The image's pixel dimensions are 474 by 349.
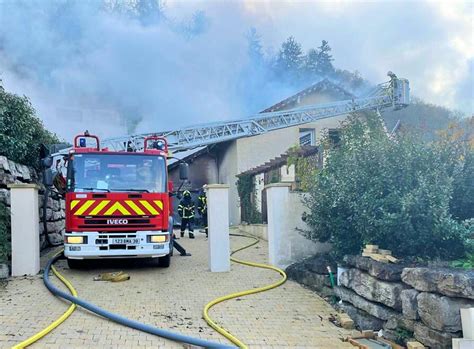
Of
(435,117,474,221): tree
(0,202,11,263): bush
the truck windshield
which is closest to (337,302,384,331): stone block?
(435,117,474,221): tree

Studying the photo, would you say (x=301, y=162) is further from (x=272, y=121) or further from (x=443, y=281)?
(x=272, y=121)

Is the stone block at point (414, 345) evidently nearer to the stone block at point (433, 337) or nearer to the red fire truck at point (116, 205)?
the stone block at point (433, 337)

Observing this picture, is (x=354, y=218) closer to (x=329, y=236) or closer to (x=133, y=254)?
(x=329, y=236)

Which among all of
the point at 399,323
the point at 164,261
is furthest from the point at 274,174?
the point at 399,323

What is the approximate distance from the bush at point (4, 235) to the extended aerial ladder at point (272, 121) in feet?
25.0

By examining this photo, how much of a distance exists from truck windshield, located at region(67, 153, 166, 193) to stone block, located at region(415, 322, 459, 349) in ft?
16.3

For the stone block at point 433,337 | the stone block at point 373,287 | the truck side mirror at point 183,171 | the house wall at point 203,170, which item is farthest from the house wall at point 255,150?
the stone block at point 433,337

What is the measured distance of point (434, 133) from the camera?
711 centimetres

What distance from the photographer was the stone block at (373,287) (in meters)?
4.84

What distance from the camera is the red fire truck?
7480mm

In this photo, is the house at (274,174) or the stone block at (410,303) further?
the house at (274,174)

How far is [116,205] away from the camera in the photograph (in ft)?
24.8

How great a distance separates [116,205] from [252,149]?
1367 cm

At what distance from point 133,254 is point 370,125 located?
472 centimetres
